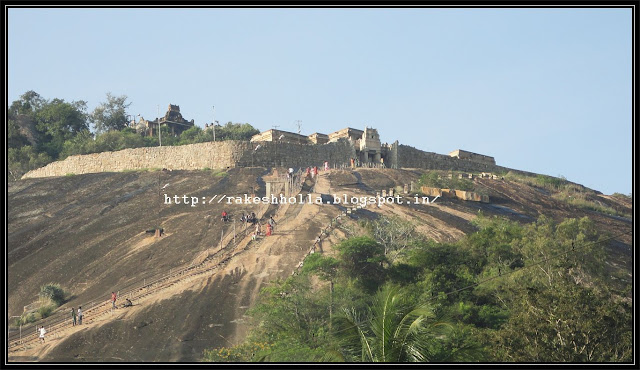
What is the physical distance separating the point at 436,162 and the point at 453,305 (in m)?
33.7

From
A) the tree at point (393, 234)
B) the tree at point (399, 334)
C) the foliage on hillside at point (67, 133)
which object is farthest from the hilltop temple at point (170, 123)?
the tree at point (399, 334)

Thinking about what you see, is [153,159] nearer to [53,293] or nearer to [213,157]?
[213,157]

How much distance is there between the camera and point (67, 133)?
217 feet

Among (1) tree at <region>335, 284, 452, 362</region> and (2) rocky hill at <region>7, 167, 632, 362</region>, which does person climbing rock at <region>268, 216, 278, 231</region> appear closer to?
(2) rocky hill at <region>7, 167, 632, 362</region>

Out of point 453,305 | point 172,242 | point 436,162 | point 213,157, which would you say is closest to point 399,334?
point 453,305

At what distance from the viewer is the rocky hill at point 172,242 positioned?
82.2ft

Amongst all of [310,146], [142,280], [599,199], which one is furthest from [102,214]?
[599,199]

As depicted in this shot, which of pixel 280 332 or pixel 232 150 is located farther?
pixel 232 150

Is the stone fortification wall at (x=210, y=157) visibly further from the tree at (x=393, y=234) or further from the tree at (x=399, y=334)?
the tree at (x=399, y=334)

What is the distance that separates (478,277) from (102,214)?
67.2 feet

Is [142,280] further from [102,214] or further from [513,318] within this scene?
[513,318]

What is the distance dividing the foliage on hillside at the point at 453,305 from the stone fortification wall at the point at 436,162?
18323 millimetres

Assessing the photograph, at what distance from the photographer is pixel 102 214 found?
3900cm

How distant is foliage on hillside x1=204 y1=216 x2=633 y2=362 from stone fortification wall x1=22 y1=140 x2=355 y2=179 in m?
15.3
